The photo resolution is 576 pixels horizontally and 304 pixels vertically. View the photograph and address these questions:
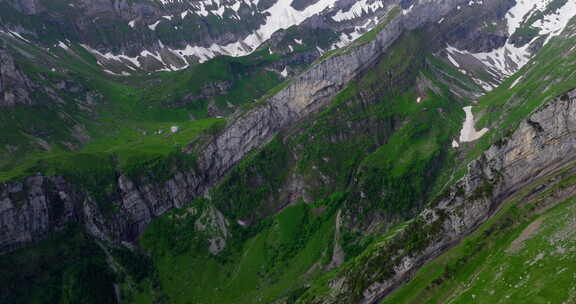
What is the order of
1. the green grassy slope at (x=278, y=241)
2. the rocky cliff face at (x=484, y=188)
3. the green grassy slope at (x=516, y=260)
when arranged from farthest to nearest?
the green grassy slope at (x=278, y=241) → the rocky cliff face at (x=484, y=188) → the green grassy slope at (x=516, y=260)

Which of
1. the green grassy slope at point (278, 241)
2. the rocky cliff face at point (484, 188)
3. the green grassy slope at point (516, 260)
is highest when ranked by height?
the green grassy slope at point (278, 241)

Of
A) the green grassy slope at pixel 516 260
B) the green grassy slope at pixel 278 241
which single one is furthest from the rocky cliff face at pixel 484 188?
the green grassy slope at pixel 278 241

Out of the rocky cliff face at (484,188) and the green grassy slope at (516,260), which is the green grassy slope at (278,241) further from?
the green grassy slope at (516,260)

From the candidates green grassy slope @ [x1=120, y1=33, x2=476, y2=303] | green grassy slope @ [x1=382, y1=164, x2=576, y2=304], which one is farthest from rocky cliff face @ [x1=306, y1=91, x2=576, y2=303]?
green grassy slope @ [x1=120, y1=33, x2=476, y2=303]

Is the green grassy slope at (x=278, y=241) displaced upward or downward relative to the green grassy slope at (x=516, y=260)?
upward

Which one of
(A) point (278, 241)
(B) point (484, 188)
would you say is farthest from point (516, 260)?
(A) point (278, 241)

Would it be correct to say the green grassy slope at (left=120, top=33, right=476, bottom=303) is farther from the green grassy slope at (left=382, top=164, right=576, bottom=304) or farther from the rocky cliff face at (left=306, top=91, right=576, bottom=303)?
the green grassy slope at (left=382, top=164, right=576, bottom=304)

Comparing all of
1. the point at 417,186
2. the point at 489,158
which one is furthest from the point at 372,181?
the point at 489,158

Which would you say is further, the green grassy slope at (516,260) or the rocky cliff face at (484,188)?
the rocky cliff face at (484,188)

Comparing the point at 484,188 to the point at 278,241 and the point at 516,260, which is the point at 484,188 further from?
the point at 278,241
